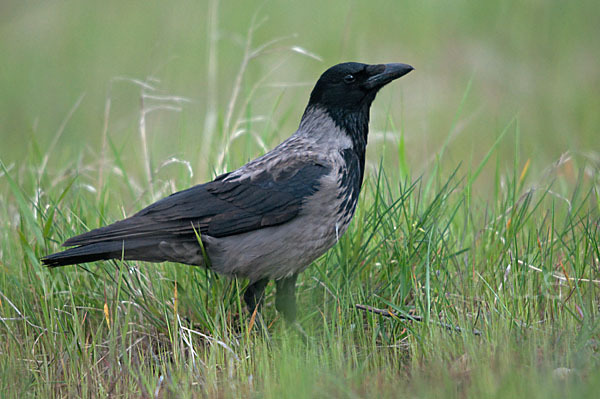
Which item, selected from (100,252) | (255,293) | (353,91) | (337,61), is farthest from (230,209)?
(337,61)

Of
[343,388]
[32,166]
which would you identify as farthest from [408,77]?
[343,388]

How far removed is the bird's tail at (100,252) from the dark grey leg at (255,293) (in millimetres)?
635

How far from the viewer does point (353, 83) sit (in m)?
4.30

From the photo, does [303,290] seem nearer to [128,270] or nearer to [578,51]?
[128,270]

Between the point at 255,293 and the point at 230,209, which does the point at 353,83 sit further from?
the point at 255,293

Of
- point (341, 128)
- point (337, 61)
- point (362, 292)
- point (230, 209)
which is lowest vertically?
point (362, 292)

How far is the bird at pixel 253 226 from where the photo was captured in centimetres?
386

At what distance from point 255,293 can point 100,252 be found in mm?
927

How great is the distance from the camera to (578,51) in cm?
898

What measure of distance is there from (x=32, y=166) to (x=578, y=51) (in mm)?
6817

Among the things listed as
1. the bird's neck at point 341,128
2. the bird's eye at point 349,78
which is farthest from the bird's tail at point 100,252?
the bird's eye at point 349,78

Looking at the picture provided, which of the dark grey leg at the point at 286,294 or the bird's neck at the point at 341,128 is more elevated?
the bird's neck at the point at 341,128

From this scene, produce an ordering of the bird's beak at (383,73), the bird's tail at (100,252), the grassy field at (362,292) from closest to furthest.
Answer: the grassy field at (362,292), the bird's tail at (100,252), the bird's beak at (383,73)

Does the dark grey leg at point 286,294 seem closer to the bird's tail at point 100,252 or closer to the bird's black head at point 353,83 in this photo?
the bird's tail at point 100,252
